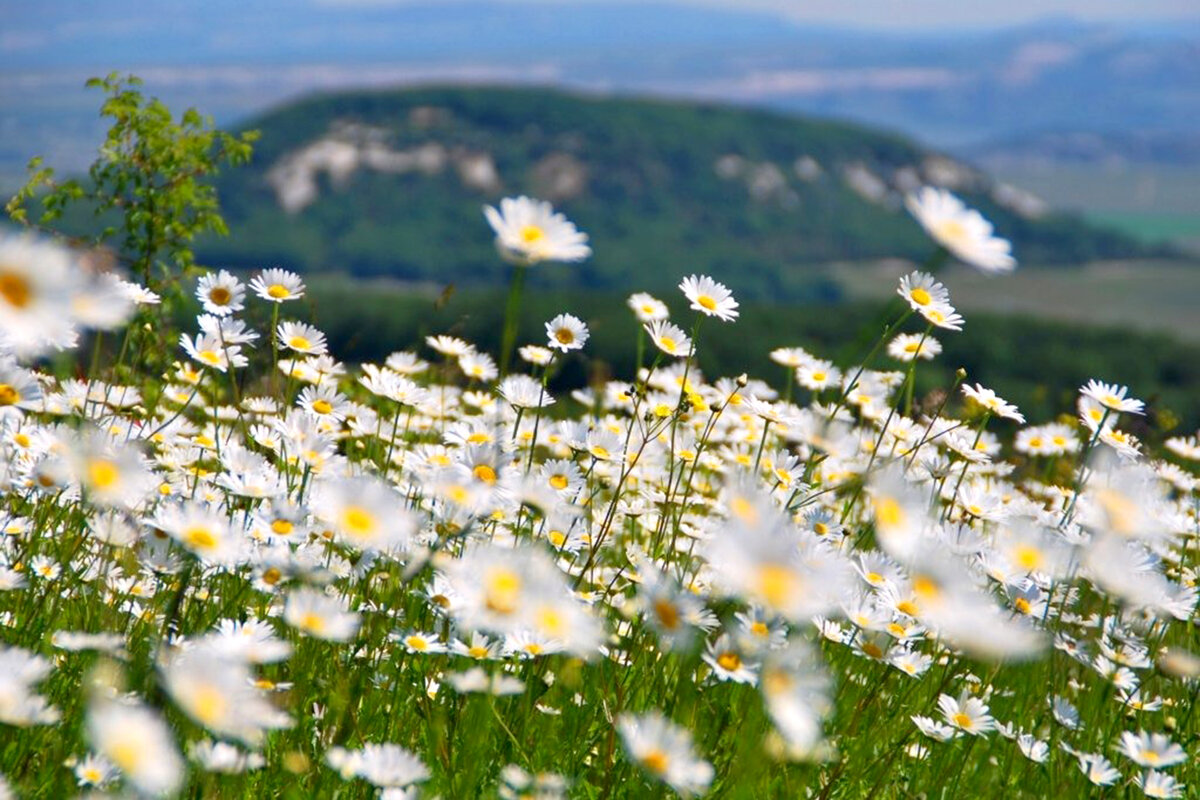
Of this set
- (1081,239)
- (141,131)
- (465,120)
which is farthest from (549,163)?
(141,131)

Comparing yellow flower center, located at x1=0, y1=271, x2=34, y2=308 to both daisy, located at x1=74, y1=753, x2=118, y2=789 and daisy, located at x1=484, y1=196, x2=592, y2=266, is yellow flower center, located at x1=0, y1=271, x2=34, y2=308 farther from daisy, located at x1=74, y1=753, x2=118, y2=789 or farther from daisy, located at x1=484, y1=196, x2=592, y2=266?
daisy, located at x1=74, y1=753, x2=118, y2=789

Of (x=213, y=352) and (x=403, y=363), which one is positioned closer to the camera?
(x=213, y=352)

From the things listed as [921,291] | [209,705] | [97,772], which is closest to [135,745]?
[209,705]

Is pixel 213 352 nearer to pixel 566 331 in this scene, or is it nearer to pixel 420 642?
pixel 566 331

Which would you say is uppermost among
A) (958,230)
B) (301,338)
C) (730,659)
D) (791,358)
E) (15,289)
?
(958,230)

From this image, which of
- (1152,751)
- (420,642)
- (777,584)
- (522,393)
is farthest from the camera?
(522,393)

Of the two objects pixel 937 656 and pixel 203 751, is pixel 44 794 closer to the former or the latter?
pixel 203 751
